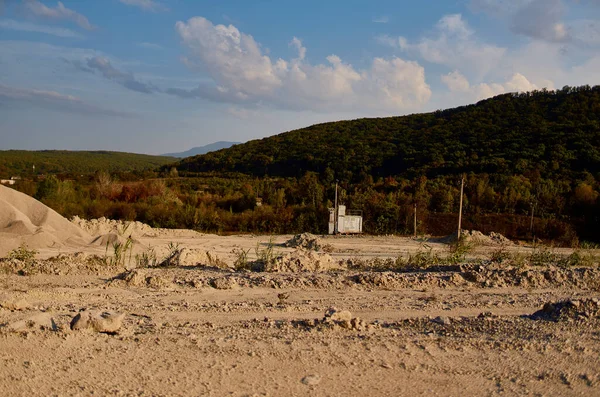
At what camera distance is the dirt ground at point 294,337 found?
457cm

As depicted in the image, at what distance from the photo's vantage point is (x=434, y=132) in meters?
55.3

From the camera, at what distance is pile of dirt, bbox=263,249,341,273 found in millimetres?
10461

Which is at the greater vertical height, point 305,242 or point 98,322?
point 98,322

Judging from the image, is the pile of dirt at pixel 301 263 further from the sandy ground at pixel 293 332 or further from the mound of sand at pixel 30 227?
the mound of sand at pixel 30 227

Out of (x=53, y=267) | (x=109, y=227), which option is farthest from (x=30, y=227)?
(x=53, y=267)

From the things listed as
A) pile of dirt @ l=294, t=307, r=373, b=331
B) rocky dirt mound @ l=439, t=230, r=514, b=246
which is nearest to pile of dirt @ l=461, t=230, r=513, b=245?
rocky dirt mound @ l=439, t=230, r=514, b=246

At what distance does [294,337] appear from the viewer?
561 cm

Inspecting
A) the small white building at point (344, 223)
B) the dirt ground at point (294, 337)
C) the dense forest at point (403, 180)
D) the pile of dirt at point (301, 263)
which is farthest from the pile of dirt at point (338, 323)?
the dense forest at point (403, 180)

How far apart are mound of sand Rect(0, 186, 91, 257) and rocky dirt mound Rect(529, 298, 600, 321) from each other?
41.9 ft

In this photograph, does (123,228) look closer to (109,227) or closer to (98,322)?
(109,227)

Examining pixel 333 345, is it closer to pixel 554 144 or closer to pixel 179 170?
pixel 554 144

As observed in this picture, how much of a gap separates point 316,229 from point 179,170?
4360 cm

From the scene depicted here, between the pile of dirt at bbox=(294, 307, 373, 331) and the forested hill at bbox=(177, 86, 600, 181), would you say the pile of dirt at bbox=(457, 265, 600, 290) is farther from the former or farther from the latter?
the forested hill at bbox=(177, 86, 600, 181)

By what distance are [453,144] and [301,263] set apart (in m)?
42.4
